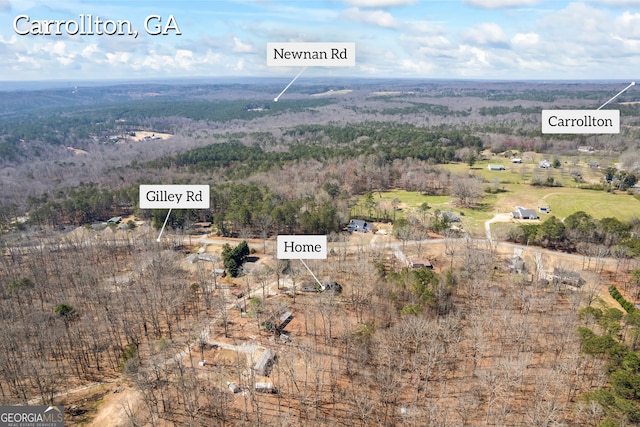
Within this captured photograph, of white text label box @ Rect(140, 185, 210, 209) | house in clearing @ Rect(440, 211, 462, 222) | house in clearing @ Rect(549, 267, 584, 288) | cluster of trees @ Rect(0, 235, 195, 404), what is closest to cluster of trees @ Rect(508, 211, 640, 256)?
house in clearing @ Rect(549, 267, 584, 288)

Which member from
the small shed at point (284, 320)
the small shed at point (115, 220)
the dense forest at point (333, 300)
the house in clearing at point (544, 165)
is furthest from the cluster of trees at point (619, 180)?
the small shed at point (115, 220)

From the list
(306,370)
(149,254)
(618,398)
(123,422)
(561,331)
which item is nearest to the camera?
(618,398)

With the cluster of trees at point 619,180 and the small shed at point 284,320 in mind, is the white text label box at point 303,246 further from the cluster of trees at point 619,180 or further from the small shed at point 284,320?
the cluster of trees at point 619,180

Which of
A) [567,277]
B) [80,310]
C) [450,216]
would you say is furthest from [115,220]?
[567,277]

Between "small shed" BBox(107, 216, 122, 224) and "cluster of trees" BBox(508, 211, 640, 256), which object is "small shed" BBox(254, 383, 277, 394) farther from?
"small shed" BBox(107, 216, 122, 224)

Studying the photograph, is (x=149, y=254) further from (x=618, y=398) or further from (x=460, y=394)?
(x=618, y=398)

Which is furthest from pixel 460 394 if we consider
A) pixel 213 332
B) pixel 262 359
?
pixel 213 332
